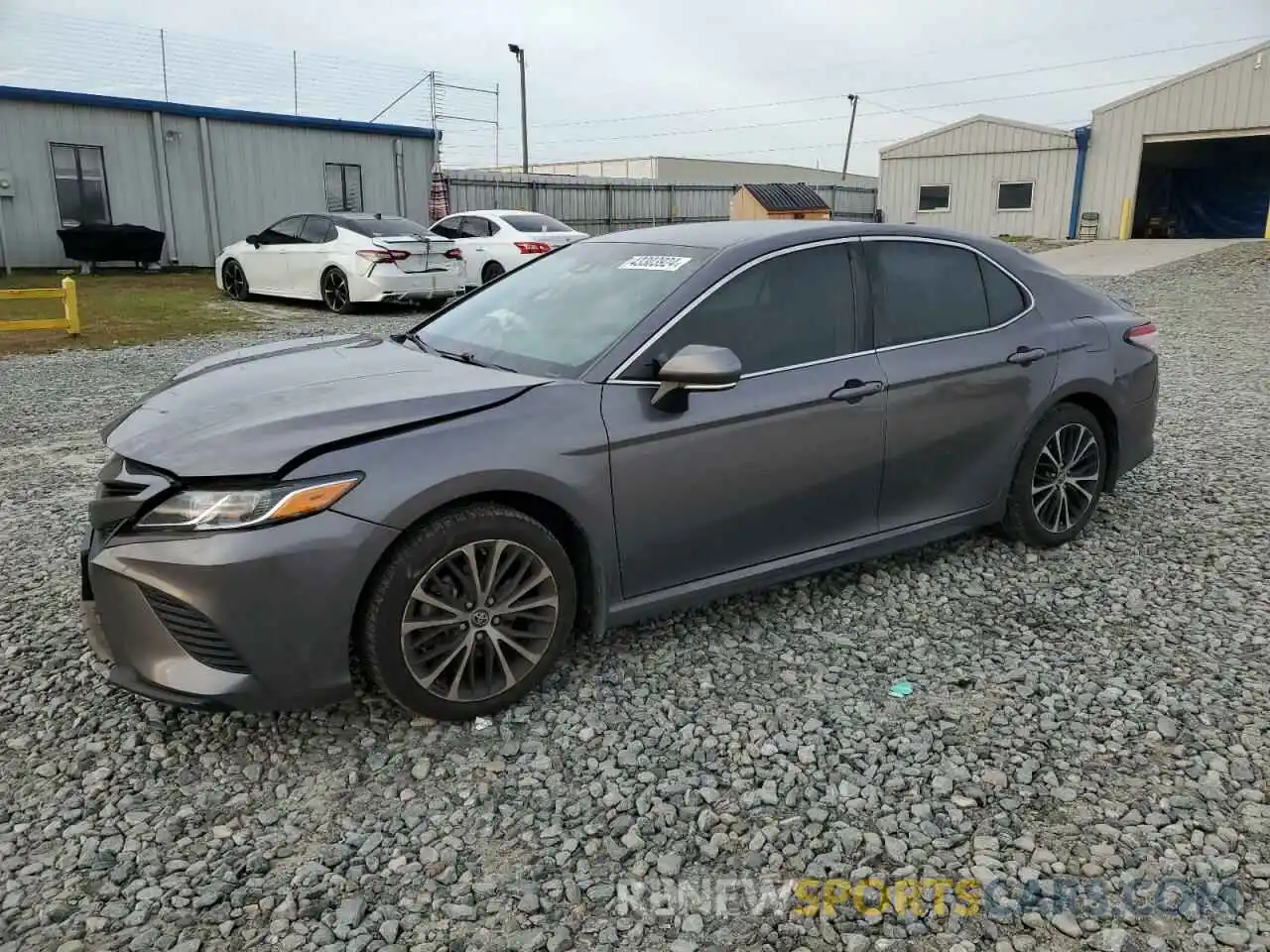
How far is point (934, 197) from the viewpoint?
3131 cm

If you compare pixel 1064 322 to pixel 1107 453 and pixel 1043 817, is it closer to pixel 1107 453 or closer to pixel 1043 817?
pixel 1107 453

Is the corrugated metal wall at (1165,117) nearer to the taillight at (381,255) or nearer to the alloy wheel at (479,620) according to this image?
the taillight at (381,255)

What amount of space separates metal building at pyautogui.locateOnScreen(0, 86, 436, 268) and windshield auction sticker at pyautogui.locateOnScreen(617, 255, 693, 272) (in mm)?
19853

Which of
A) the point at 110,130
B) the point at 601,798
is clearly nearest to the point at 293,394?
the point at 601,798

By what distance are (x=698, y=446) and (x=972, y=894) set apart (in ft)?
5.45

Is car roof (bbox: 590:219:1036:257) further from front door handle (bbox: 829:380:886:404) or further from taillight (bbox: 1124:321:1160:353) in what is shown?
taillight (bbox: 1124:321:1160:353)

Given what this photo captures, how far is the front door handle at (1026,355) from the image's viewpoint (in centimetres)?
435

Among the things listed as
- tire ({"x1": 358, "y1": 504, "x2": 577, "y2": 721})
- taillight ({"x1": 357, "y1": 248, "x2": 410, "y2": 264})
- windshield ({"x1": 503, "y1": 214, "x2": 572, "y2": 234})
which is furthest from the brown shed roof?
tire ({"x1": 358, "y1": 504, "x2": 577, "y2": 721})

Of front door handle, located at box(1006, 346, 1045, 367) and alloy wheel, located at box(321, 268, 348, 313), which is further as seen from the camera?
alloy wheel, located at box(321, 268, 348, 313)

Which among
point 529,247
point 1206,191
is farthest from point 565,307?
point 1206,191

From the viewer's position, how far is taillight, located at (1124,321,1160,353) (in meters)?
4.83

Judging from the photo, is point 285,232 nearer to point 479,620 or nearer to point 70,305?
point 70,305

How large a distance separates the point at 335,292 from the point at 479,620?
12122mm

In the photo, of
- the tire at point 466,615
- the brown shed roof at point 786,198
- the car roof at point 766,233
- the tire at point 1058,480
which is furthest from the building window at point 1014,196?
the tire at point 466,615
